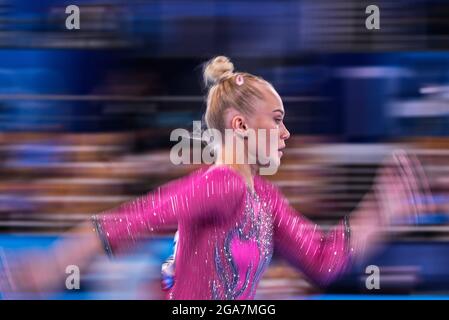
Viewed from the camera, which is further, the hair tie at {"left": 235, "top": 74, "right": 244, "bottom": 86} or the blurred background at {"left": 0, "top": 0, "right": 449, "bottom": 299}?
the blurred background at {"left": 0, "top": 0, "right": 449, "bottom": 299}

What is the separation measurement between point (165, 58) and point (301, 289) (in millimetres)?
981

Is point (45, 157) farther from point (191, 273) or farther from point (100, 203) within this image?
point (191, 273)

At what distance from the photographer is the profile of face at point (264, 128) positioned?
1.77 m

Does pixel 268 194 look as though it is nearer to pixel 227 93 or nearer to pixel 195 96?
pixel 227 93

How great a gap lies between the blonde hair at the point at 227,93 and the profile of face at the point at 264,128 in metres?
0.02

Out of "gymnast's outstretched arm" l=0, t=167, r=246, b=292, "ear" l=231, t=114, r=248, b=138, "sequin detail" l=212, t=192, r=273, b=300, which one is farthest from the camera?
"ear" l=231, t=114, r=248, b=138

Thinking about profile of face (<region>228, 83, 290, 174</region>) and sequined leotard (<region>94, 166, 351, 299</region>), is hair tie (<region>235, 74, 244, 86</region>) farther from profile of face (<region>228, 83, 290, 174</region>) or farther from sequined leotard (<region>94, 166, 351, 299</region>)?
sequined leotard (<region>94, 166, 351, 299</region>)

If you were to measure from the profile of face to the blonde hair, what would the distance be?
0.02 m

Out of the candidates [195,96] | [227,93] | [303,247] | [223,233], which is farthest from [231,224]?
[195,96]

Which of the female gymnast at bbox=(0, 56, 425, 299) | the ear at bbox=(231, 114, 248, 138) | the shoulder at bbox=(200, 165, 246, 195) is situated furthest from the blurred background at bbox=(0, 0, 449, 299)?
the shoulder at bbox=(200, 165, 246, 195)

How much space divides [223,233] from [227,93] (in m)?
0.39

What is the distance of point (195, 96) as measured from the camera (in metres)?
2.36

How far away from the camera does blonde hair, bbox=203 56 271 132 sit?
69.9 inches

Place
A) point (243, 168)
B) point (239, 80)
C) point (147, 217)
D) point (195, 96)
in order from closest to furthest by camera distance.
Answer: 1. point (147, 217)
2. point (243, 168)
3. point (239, 80)
4. point (195, 96)
